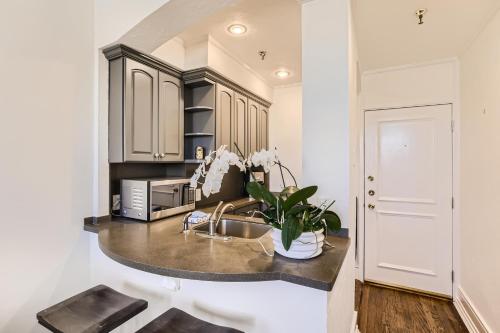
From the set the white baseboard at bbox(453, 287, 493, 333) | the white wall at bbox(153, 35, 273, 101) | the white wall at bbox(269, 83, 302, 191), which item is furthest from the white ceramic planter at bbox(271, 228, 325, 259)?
the white wall at bbox(269, 83, 302, 191)

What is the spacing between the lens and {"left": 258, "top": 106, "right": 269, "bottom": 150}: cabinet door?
3.46 m

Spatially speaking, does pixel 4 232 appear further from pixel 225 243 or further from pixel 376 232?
pixel 376 232

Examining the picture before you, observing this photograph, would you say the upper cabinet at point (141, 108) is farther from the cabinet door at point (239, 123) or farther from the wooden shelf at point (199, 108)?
the cabinet door at point (239, 123)

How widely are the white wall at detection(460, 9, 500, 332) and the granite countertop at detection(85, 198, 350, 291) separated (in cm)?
122

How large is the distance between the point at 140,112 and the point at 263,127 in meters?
1.87

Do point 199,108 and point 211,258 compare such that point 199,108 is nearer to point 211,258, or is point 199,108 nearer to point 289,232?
point 211,258

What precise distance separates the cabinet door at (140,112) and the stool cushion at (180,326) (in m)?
1.13

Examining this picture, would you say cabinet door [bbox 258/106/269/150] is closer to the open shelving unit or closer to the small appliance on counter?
the open shelving unit

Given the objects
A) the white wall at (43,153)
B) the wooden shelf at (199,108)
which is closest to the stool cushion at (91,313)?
the white wall at (43,153)

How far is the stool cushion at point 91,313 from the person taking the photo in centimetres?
112

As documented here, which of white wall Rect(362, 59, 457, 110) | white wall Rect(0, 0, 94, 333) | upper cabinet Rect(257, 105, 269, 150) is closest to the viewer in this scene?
white wall Rect(0, 0, 94, 333)

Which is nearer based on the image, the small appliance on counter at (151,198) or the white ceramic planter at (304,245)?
the white ceramic planter at (304,245)

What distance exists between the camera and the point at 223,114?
2658 mm

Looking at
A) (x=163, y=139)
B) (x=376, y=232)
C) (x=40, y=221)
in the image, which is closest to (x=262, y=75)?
(x=163, y=139)
